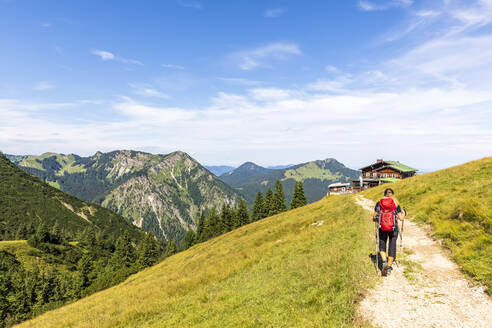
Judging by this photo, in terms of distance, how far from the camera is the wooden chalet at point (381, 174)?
67.9 meters

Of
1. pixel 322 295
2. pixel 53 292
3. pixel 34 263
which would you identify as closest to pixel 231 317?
pixel 322 295

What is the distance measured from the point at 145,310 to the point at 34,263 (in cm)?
12534

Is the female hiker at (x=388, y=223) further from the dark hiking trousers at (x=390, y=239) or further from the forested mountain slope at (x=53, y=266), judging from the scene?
the forested mountain slope at (x=53, y=266)

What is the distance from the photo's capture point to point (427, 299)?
Answer: 7.32 m

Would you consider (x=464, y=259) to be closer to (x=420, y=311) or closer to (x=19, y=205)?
(x=420, y=311)

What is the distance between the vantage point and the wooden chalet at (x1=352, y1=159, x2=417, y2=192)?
223 feet

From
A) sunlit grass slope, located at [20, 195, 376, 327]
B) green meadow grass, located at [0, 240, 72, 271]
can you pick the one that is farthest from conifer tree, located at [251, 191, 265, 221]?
green meadow grass, located at [0, 240, 72, 271]

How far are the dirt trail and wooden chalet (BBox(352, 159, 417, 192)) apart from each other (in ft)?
209

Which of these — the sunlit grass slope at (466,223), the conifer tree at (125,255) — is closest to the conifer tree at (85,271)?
the conifer tree at (125,255)

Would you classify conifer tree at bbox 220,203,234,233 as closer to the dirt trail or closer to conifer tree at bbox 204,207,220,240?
conifer tree at bbox 204,207,220,240

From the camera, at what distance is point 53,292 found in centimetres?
6725

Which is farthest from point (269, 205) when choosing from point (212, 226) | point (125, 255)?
point (125, 255)

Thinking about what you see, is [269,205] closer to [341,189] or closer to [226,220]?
[226,220]

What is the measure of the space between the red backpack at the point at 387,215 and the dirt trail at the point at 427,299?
6.24 ft
